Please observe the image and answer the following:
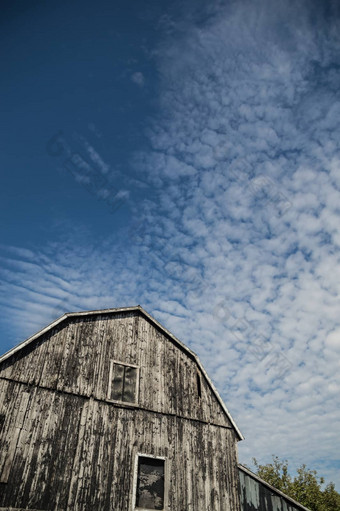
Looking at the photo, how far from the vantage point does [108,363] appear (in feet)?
41.8

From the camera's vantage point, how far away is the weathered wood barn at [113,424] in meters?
10.0

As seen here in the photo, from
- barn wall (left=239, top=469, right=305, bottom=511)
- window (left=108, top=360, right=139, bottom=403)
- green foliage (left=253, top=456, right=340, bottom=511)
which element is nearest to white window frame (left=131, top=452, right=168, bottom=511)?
window (left=108, top=360, right=139, bottom=403)

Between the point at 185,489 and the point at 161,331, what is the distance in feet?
19.0

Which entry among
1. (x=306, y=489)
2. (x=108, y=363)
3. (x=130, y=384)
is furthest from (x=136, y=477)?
(x=306, y=489)

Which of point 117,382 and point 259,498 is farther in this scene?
point 259,498

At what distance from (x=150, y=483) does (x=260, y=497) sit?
4.78m

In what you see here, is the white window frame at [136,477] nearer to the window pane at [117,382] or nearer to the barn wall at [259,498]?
the window pane at [117,382]

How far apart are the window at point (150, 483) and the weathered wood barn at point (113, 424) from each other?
0.03 m

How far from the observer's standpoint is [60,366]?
11688 millimetres

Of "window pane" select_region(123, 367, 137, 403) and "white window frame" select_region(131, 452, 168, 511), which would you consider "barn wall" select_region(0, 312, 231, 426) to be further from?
"white window frame" select_region(131, 452, 168, 511)

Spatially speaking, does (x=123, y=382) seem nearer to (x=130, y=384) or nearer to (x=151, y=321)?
(x=130, y=384)

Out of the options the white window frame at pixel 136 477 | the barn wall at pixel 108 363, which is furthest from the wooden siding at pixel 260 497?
the white window frame at pixel 136 477

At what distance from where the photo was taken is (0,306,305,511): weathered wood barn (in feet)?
32.9

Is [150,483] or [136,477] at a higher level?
[136,477]
